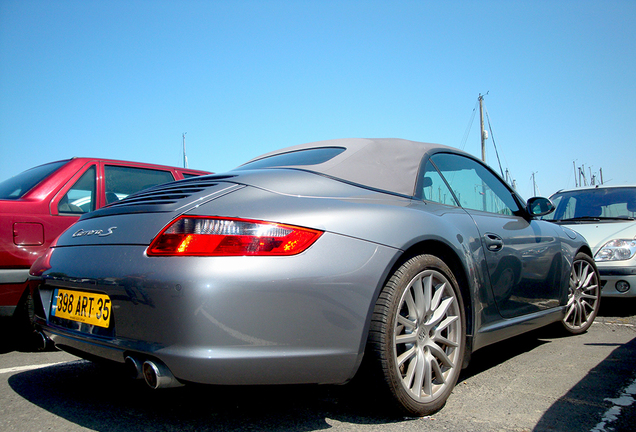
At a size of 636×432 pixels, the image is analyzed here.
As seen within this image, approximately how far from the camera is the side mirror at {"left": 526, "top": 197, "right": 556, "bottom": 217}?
3.60 meters

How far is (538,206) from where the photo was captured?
3635mm

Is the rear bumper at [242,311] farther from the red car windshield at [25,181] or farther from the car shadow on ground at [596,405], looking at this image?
the red car windshield at [25,181]

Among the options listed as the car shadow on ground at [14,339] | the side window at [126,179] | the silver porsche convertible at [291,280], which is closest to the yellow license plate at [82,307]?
the silver porsche convertible at [291,280]

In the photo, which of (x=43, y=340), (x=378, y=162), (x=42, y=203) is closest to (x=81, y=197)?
(x=42, y=203)

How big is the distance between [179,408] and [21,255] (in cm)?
192

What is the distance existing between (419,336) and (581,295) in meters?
2.59

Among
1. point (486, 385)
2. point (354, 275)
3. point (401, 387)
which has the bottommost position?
point (486, 385)

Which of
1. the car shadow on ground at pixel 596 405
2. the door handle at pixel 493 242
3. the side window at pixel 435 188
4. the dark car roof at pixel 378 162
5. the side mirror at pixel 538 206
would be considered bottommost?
the car shadow on ground at pixel 596 405

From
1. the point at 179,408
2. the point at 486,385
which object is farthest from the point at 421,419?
the point at 179,408

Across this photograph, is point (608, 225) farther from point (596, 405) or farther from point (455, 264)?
point (455, 264)

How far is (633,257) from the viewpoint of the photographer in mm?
5203

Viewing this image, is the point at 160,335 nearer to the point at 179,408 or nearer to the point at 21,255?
the point at 179,408

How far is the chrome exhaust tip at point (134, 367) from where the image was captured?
1.87m

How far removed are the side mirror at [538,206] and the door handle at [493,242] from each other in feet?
2.47
